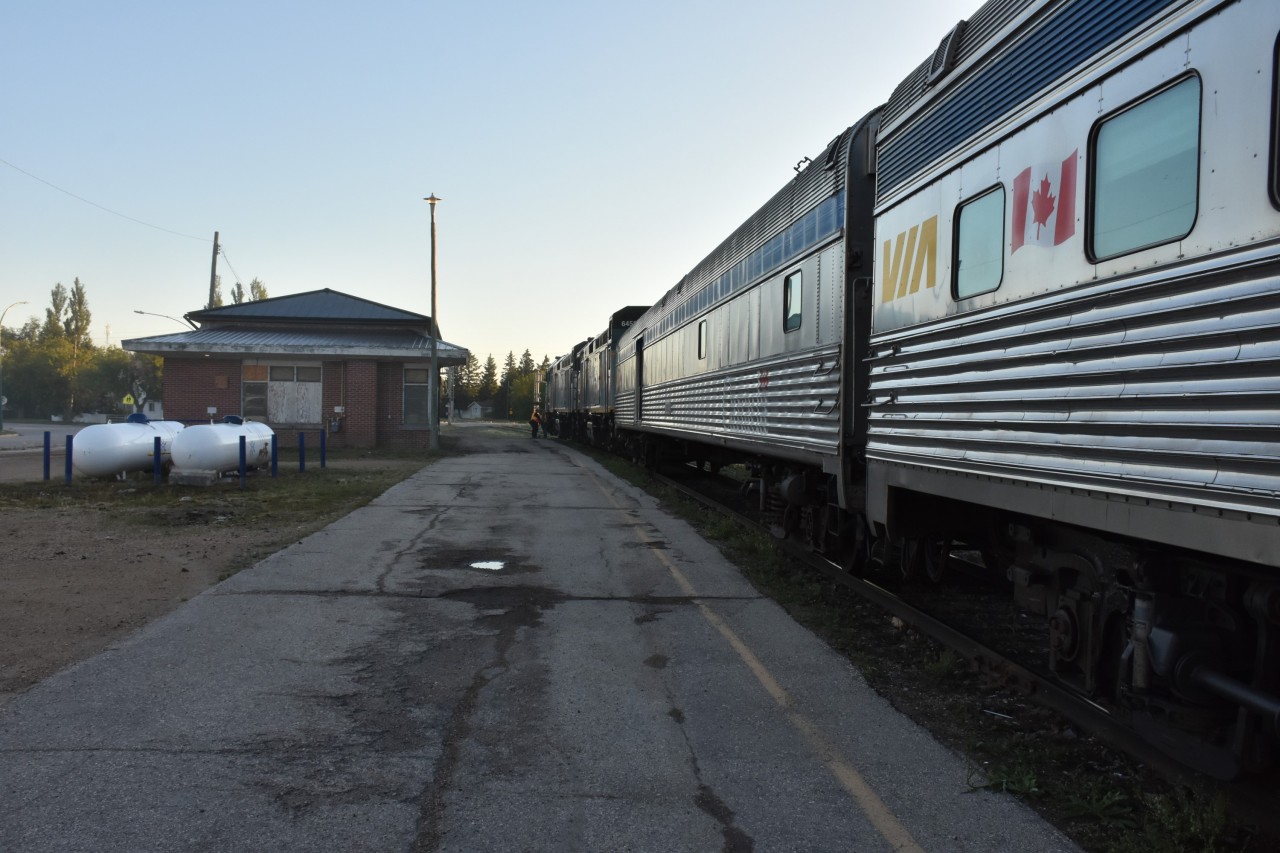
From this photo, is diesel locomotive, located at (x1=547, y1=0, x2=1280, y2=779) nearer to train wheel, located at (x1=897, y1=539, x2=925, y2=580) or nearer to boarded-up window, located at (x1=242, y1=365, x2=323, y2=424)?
train wheel, located at (x1=897, y1=539, x2=925, y2=580)

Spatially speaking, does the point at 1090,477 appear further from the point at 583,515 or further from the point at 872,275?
the point at 583,515

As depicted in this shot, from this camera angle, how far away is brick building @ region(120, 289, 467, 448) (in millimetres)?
27578

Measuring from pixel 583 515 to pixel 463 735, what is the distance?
8.76 metres

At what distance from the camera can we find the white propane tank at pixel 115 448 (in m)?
16.2

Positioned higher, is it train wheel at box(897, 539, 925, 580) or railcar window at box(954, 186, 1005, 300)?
railcar window at box(954, 186, 1005, 300)

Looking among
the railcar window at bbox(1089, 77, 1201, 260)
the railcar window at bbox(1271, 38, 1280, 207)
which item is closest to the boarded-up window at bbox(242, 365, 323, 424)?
the railcar window at bbox(1089, 77, 1201, 260)

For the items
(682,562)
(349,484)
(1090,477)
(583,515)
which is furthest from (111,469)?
(1090,477)

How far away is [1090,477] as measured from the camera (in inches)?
144

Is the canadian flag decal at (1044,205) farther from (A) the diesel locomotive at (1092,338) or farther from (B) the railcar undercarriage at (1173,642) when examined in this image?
(B) the railcar undercarriage at (1173,642)

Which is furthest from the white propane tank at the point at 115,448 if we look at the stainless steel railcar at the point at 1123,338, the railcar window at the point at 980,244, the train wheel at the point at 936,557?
the railcar window at the point at 980,244

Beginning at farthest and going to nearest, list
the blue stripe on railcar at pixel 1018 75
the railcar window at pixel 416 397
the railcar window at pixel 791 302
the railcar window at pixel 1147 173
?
the railcar window at pixel 416 397
the railcar window at pixel 791 302
the blue stripe on railcar at pixel 1018 75
the railcar window at pixel 1147 173

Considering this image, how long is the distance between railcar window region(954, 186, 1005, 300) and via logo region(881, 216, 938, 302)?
0.29 m

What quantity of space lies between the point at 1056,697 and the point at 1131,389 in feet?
6.53

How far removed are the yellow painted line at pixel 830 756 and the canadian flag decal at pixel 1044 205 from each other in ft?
8.62
